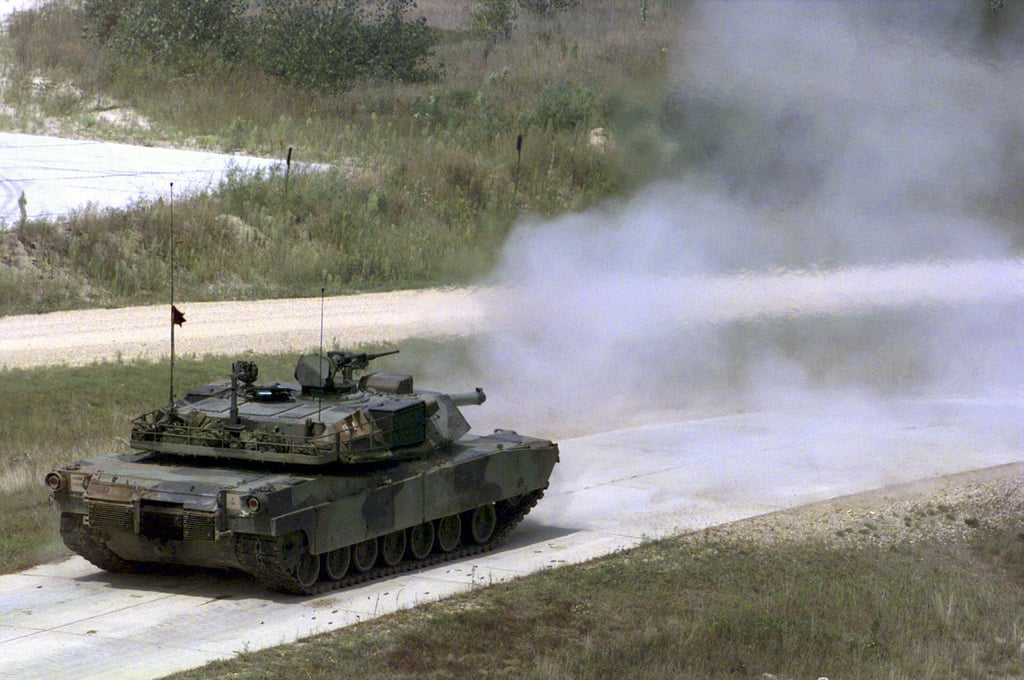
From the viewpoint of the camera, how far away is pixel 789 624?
51.9 ft

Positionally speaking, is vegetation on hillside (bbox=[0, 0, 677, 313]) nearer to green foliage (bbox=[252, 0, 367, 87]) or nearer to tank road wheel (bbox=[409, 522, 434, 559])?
green foliage (bbox=[252, 0, 367, 87])

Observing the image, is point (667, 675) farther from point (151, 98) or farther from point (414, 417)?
point (151, 98)

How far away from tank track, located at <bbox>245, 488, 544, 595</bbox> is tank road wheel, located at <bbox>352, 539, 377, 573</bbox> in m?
0.07

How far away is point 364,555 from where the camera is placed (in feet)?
59.2

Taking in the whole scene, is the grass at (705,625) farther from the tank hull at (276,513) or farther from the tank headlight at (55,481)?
the tank headlight at (55,481)

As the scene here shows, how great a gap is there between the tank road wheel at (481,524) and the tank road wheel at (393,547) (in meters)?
1.25

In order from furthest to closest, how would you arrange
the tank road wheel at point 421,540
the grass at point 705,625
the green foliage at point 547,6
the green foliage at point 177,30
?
the green foliage at point 547,6, the green foliage at point 177,30, the tank road wheel at point 421,540, the grass at point 705,625

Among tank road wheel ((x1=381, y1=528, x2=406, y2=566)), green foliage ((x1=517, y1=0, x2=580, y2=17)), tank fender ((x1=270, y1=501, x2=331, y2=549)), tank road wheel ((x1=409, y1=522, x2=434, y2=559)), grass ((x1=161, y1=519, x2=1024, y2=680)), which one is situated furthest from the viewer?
green foliage ((x1=517, y1=0, x2=580, y2=17))

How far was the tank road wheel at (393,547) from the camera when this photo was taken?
18203 millimetres

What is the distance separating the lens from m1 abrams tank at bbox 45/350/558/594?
16625 mm

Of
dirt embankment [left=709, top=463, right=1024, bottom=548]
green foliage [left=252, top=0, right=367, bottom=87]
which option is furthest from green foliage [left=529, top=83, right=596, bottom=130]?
dirt embankment [left=709, top=463, right=1024, bottom=548]

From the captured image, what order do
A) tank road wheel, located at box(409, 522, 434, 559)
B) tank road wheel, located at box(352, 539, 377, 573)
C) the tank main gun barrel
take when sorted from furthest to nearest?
the tank main gun barrel → tank road wheel, located at box(409, 522, 434, 559) → tank road wheel, located at box(352, 539, 377, 573)

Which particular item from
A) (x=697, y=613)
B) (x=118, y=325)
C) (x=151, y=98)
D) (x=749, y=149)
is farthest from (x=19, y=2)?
(x=697, y=613)

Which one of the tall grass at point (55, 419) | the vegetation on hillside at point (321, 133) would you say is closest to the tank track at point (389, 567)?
the tall grass at point (55, 419)
